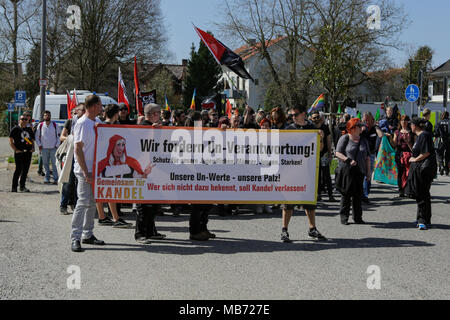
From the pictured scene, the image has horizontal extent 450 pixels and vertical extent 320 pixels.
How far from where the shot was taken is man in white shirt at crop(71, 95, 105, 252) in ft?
23.5

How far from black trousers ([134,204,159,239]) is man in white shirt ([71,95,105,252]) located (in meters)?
0.56

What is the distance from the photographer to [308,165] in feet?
25.9

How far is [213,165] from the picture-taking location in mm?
7871

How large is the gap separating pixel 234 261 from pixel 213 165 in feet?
5.74

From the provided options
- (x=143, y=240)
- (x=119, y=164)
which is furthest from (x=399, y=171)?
(x=119, y=164)

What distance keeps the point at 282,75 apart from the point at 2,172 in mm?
34008

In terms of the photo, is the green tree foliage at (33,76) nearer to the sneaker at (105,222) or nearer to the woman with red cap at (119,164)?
the sneaker at (105,222)

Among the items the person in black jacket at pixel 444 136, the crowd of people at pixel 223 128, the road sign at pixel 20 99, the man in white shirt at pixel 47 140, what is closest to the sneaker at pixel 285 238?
the crowd of people at pixel 223 128

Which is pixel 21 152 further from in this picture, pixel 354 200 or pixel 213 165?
pixel 354 200

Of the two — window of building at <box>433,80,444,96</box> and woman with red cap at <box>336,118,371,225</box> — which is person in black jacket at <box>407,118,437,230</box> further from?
window of building at <box>433,80,444,96</box>

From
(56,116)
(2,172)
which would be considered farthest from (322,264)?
(56,116)

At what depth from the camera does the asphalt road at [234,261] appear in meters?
5.32

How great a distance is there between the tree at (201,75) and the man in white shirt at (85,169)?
66.3 meters
